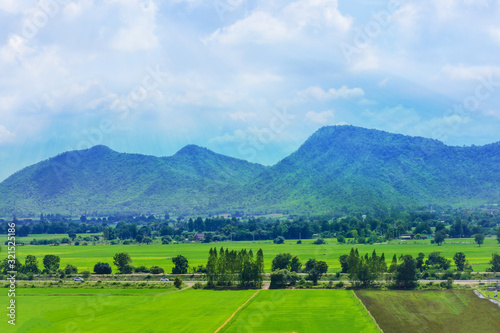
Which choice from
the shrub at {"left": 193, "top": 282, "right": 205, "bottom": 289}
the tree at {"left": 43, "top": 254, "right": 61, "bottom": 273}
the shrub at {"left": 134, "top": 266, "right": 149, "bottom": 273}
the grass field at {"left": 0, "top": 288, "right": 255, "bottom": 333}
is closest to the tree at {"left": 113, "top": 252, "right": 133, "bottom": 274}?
the shrub at {"left": 134, "top": 266, "right": 149, "bottom": 273}

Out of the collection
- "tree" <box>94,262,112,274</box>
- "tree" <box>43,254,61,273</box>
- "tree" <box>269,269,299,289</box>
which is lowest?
"tree" <box>269,269,299,289</box>

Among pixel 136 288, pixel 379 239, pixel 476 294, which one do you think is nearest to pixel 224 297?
pixel 136 288

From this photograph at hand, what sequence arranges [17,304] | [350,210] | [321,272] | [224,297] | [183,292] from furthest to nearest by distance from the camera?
[350,210], [321,272], [183,292], [224,297], [17,304]

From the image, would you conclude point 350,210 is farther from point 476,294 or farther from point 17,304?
point 17,304

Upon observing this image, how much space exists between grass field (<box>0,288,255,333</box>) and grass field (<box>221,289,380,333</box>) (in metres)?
2.08

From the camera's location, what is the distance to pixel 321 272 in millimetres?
62938

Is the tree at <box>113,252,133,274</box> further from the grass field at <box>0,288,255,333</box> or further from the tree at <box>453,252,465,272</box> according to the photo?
the tree at <box>453,252,465,272</box>

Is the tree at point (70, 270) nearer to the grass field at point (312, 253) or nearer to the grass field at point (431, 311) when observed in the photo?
the grass field at point (312, 253)

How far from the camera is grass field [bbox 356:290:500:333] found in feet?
129

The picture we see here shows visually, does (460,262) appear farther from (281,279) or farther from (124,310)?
(124,310)

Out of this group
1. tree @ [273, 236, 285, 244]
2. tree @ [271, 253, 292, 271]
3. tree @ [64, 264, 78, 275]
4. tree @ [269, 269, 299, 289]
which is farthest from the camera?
tree @ [273, 236, 285, 244]

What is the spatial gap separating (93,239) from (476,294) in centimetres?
11605

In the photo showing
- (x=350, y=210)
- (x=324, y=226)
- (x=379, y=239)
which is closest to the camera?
(x=379, y=239)

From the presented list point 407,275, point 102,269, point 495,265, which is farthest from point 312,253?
point 102,269
